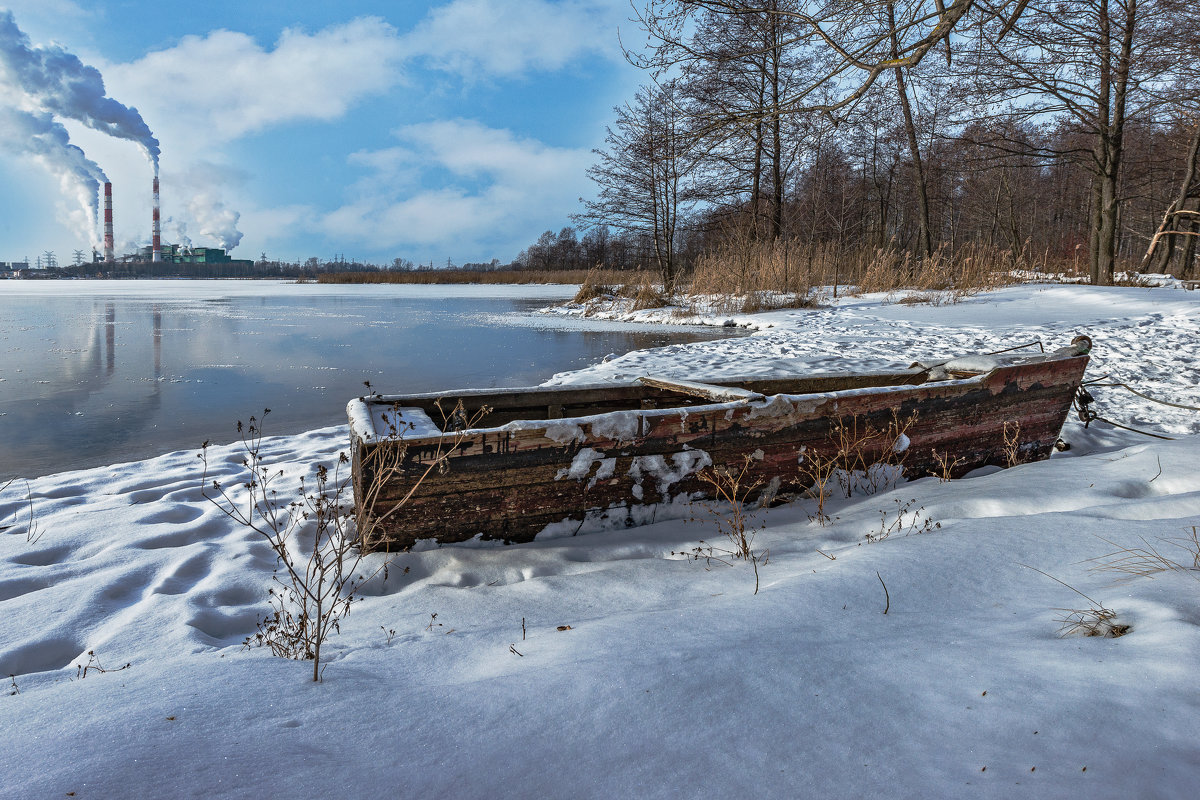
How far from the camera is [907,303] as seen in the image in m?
11.2

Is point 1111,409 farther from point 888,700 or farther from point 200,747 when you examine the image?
point 200,747

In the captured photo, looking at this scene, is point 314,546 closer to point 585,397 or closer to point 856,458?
point 585,397

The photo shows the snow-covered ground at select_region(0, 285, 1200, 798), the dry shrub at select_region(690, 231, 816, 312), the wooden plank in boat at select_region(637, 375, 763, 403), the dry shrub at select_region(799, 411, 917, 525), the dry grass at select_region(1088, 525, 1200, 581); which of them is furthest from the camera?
the dry shrub at select_region(690, 231, 816, 312)

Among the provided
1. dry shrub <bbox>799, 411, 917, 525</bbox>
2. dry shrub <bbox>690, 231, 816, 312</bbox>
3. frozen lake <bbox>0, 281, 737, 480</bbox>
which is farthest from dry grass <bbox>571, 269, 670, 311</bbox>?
dry shrub <bbox>799, 411, 917, 525</bbox>

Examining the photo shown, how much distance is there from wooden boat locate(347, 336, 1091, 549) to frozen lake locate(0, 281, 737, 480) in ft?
8.66

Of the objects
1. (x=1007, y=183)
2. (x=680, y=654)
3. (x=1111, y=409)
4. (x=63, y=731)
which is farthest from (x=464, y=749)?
(x=1007, y=183)

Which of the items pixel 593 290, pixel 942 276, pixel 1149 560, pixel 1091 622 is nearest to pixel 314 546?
pixel 1091 622

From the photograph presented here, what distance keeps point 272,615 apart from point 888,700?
Answer: 1.90 metres

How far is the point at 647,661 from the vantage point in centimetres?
152

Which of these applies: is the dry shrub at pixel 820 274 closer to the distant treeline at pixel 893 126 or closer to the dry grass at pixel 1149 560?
the distant treeline at pixel 893 126

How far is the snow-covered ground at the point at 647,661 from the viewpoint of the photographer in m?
1.12

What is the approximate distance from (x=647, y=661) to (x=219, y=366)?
787 centimetres

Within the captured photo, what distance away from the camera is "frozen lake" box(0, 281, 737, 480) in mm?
4723

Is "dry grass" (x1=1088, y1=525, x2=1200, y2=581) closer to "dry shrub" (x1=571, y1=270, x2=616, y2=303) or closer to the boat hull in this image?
the boat hull
